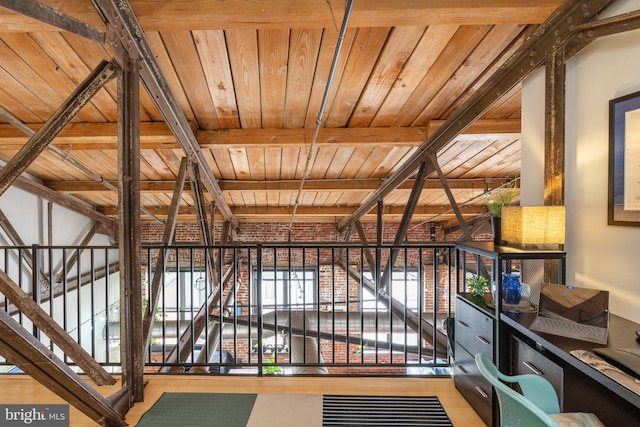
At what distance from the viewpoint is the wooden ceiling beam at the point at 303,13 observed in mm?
1646

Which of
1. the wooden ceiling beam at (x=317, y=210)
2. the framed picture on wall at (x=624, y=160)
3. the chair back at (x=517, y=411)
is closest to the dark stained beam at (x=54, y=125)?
the chair back at (x=517, y=411)

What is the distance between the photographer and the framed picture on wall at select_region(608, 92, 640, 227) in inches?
59.6

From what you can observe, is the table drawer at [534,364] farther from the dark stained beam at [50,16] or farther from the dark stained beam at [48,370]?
the dark stained beam at [50,16]

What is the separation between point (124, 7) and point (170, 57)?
43 centimetres

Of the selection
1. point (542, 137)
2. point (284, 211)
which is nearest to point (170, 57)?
point (542, 137)

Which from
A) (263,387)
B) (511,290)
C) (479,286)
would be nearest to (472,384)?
(479,286)

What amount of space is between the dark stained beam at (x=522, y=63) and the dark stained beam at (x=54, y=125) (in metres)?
2.37

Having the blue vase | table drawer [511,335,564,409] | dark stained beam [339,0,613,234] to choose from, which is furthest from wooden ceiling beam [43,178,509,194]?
table drawer [511,335,564,409]

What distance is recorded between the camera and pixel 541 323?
5.04 feet

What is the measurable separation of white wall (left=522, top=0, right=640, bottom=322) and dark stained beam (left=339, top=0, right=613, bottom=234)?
0.14 m

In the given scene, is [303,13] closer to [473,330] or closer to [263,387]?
[473,330]

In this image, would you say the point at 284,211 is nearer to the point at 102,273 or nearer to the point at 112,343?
the point at 102,273

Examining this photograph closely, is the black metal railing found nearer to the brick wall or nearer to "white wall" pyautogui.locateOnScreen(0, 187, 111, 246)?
the brick wall

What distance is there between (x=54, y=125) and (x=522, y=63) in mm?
2698
